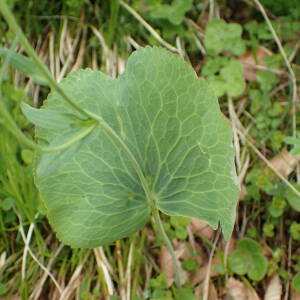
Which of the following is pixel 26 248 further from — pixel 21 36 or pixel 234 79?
pixel 21 36

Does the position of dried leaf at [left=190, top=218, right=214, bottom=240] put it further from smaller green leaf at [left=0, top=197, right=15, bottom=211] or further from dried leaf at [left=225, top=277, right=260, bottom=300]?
smaller green leaf at [left=0, top=197, right=15, bottom=211]

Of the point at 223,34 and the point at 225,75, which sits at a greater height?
the point at 223,34

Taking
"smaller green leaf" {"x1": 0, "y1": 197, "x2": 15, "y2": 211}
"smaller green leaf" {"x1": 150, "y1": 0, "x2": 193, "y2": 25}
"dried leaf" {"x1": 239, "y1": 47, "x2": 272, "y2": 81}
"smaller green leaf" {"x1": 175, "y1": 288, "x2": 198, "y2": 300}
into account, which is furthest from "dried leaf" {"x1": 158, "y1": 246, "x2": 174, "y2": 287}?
"smaller green leaf" {"x1": 150, "y1": 0, "x2": 193, "y2": 25}

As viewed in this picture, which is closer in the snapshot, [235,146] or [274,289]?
[274,289]

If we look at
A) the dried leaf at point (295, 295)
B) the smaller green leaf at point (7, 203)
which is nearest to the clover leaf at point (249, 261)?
A: the dried leaf at point (295, 295)

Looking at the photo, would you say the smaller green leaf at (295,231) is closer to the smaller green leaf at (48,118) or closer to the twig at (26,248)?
the twig at (26,248)

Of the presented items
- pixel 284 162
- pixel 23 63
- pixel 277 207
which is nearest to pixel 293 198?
pixel 277 207
